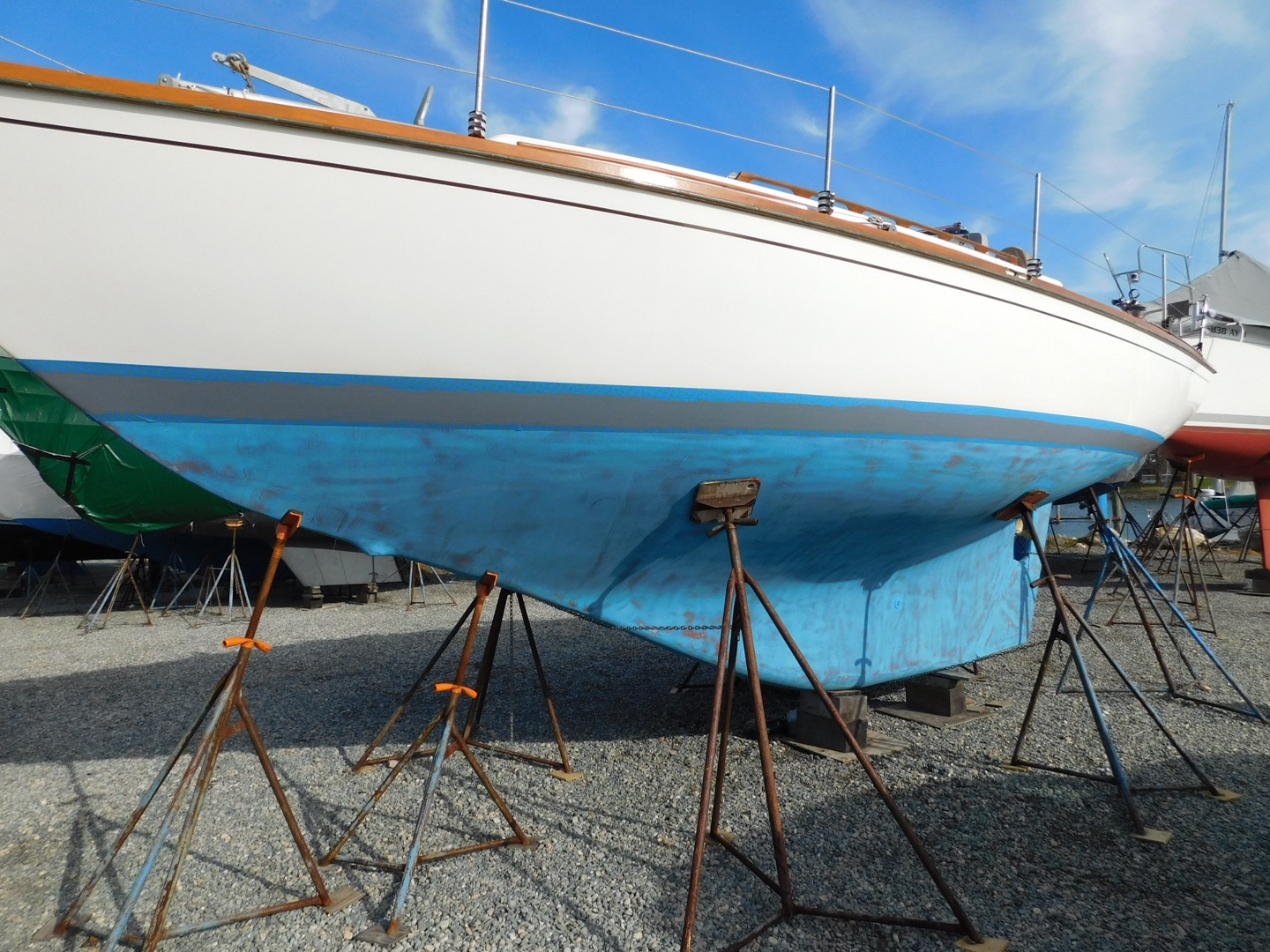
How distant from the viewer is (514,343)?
271 cm

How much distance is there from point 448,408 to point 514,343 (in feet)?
1.09

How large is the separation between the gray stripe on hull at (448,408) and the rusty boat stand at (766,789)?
0.36 meters

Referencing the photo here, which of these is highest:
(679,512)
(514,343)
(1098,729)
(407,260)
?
(407,260)

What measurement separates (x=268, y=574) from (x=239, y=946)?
121 cm

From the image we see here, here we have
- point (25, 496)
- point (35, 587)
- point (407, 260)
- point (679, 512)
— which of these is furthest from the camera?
point (35, 587)

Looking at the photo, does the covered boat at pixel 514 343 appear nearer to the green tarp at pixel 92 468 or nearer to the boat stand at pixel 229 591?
the green tarp at pixel 92 468

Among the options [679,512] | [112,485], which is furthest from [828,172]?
[112,485]

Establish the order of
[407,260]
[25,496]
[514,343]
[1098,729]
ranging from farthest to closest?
1. [25,496]
2. [1098,729]
3. [514,343]
4. [407,260]

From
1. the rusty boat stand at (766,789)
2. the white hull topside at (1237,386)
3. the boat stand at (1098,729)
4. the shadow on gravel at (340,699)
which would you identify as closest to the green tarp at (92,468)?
the shadow on gravel at (340,699)

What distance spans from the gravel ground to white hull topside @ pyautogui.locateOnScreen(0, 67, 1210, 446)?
1.88 metres

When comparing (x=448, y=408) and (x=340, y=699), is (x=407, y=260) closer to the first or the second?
(x=448, y=408)

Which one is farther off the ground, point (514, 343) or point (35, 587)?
point (514, 343)

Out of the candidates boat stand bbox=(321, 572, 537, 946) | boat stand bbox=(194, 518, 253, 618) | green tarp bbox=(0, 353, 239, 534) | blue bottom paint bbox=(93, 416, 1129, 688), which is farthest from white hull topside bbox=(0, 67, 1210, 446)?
boat stand bbox=(194, 518, 253, 618)

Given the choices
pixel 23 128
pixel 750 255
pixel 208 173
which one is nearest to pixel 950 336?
pixel 750 255
